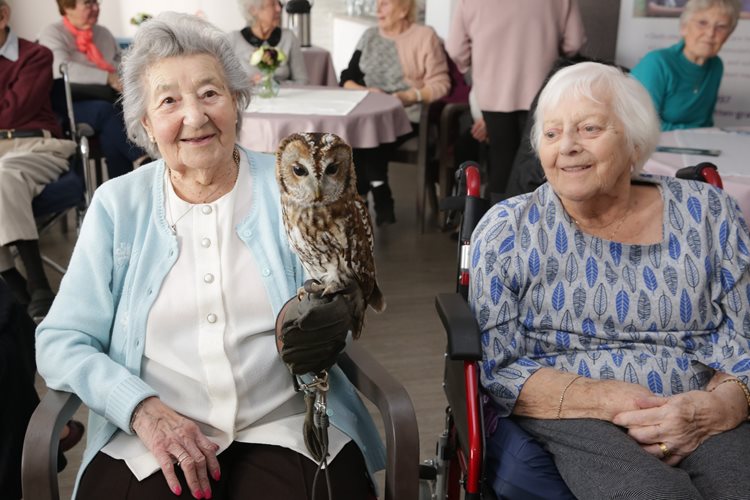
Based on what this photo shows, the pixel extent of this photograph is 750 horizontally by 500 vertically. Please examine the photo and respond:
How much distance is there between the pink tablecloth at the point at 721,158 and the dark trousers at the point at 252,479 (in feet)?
4.96

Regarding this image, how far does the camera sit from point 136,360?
1.45 m

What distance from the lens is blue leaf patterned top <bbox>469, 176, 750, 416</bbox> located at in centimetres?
161

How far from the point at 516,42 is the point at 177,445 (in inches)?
116

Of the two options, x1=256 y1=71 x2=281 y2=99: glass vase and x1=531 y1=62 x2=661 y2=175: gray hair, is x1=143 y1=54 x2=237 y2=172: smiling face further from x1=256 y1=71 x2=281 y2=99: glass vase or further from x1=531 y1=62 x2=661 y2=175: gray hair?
x1=256 y1=71 x2=281 y2=99: glass vase

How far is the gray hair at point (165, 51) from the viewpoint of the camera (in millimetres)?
1458

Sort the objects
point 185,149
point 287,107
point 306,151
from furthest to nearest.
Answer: point 287,107
point 185,149
point 306,151

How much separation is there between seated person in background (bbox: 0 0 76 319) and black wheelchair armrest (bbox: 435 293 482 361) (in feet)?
7.27

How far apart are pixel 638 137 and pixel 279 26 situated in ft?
11.0

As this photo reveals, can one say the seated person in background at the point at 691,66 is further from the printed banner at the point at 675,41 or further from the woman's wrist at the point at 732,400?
the woman's wrist at the point at 732,400

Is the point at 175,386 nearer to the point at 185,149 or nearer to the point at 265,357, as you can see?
the point at 265,357

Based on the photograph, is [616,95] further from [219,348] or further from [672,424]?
[219,348]

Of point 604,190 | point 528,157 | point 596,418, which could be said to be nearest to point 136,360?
point 596,418

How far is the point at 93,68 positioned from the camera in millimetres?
4512

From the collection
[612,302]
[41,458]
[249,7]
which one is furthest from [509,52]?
[41,458]
